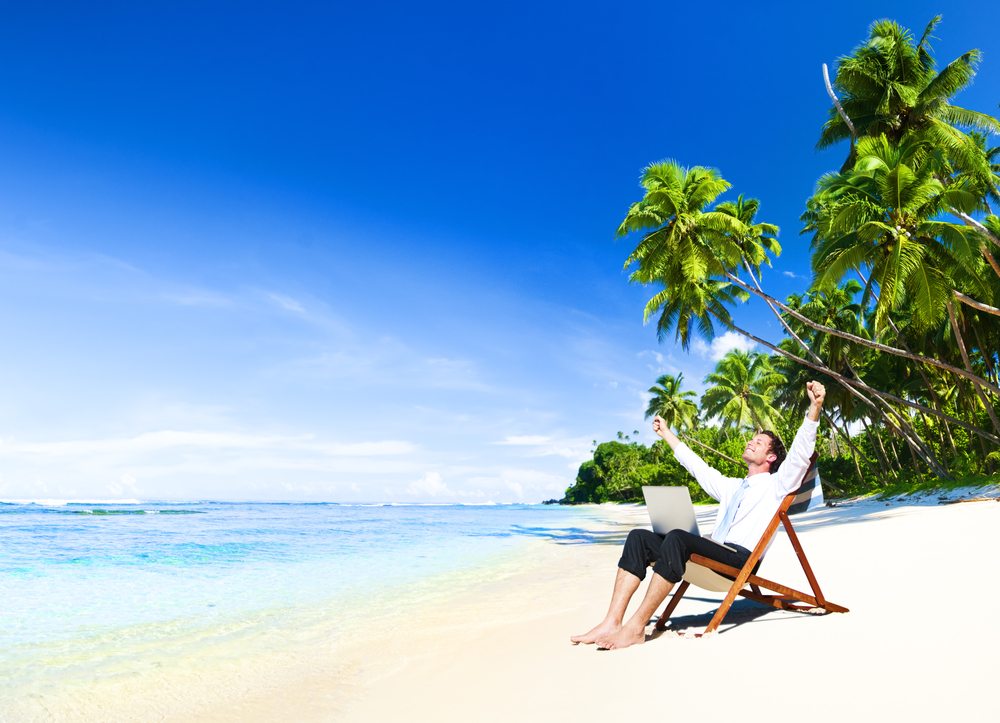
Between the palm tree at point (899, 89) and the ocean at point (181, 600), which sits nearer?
the ocean at point (181, 600)

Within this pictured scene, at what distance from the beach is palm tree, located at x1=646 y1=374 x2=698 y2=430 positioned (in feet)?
118

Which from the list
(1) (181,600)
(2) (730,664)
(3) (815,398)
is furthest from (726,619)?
(1) (181,600)

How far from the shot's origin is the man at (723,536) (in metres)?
3.53

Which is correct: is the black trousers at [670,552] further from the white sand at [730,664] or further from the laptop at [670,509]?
the white sand at [730,664]

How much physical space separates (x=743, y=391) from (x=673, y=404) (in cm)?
613

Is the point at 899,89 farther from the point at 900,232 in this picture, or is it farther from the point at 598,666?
the point at 598,666

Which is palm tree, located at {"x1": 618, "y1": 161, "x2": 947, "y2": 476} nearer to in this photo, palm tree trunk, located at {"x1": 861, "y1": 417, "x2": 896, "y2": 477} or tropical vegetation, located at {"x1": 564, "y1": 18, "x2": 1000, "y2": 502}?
tropical vegetation, located at {"x1": 564, "y1": 18, "x2": 1000, "y2": 502}

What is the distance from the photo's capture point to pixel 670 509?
3795mm

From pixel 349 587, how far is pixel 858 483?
107 ft

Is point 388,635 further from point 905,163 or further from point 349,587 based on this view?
point 905,163

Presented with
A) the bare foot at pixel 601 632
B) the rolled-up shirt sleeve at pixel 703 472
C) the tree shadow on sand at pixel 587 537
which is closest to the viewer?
the bare foot at pixel 601 632

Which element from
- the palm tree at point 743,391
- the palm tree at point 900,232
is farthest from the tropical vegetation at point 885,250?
the palm tree at point 743,391

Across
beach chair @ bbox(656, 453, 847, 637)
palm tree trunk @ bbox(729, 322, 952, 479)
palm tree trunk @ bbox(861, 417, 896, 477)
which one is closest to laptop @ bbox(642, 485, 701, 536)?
beach chair @ bbox(656, 453, 847, 637)

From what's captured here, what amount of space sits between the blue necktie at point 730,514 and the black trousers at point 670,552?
184 mm
